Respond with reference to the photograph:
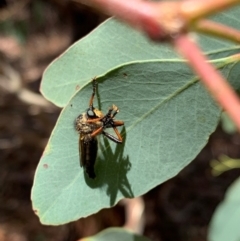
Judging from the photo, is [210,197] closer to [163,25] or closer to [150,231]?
[150,231]

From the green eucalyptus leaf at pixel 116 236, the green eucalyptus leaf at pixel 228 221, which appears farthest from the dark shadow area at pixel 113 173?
the green eucalyptus leaf at pixel 228 221

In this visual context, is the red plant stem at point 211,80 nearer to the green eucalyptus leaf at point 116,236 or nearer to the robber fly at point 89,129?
the robber fly at point 89,129

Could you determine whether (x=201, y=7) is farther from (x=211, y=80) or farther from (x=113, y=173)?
(x=113, y=173)

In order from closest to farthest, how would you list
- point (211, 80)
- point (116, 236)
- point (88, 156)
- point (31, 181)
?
point (211, 80) < point (88, 156) < point (116, 236) < point (31, 181)

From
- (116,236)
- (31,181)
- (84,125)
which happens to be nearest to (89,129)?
(84,125)

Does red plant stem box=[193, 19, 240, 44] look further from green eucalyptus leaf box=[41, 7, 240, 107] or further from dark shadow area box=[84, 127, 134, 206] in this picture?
dark shadow area box=[84, 127, 134, 206]

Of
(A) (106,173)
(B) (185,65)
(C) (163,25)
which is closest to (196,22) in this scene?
(C) (163,25)

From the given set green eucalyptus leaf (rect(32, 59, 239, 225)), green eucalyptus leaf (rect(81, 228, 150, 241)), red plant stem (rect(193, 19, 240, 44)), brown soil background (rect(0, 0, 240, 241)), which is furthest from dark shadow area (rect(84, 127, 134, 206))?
brown soil background (rect(0, 0, 240, 241))
